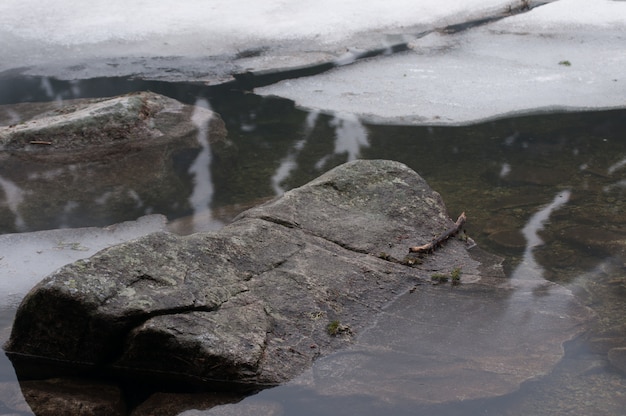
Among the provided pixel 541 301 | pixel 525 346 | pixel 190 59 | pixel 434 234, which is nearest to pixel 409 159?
pixel 434 234

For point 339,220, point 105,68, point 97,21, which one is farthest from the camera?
point 97,21

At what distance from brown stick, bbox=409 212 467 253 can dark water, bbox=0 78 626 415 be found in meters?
0.14

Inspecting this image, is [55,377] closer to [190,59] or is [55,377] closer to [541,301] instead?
[541,301]

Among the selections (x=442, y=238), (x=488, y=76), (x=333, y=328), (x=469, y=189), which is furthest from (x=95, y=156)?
(x=488, y=76)

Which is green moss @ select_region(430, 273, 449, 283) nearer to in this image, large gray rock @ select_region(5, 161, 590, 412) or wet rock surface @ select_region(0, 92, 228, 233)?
large gray rock @ select_region(5, 161, 590, 412)

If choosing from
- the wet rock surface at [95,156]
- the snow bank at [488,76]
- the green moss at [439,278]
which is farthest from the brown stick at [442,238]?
the snow bank at [488,76]

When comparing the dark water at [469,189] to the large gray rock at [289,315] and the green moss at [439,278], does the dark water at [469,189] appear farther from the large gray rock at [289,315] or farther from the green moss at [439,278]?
the green moss at [439,278]

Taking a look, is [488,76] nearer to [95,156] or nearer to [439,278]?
[95,156]

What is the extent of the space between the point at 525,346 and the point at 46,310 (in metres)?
2.06

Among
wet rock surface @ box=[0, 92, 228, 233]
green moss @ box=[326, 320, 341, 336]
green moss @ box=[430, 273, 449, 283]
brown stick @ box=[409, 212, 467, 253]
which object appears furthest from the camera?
wet rock surface @ box=[0, 92, 228, 233]

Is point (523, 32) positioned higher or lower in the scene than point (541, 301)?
higher

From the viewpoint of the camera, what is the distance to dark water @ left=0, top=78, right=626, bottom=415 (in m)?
3.24

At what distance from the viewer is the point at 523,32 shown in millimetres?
9492

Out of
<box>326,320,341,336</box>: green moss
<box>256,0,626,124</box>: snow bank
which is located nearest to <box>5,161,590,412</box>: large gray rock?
<box>326,320,341,336</box>: green moss
